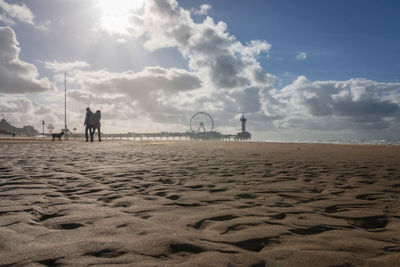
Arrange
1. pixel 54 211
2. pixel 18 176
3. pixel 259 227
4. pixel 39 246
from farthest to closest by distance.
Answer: pixel 18 176, pixel 54 211, pixel 259 227, pixel 39 246

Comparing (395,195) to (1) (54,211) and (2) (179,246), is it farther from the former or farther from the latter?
(1) (54,211)

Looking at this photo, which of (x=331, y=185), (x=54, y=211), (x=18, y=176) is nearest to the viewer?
(x=54, y=211)

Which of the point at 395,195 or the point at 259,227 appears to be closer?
the point at 259,227

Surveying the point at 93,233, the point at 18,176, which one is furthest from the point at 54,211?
the point at 18,176

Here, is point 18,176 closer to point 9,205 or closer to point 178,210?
point 9,205

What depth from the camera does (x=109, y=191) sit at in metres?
3.87

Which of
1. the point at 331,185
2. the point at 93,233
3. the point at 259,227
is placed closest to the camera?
the point at 93,233

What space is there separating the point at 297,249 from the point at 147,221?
4.30ft

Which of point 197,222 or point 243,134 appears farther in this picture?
point 243,134

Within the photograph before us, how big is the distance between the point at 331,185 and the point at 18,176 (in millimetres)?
5517

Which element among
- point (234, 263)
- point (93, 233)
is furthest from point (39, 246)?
point (234, 263)

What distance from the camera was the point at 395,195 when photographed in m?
3.86

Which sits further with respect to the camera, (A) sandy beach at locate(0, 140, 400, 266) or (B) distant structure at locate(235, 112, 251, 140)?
(B) distant structure at locate(235, 112, 251, 140)

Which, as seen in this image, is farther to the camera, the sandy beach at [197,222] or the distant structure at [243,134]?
the distant structure at [243,134]
